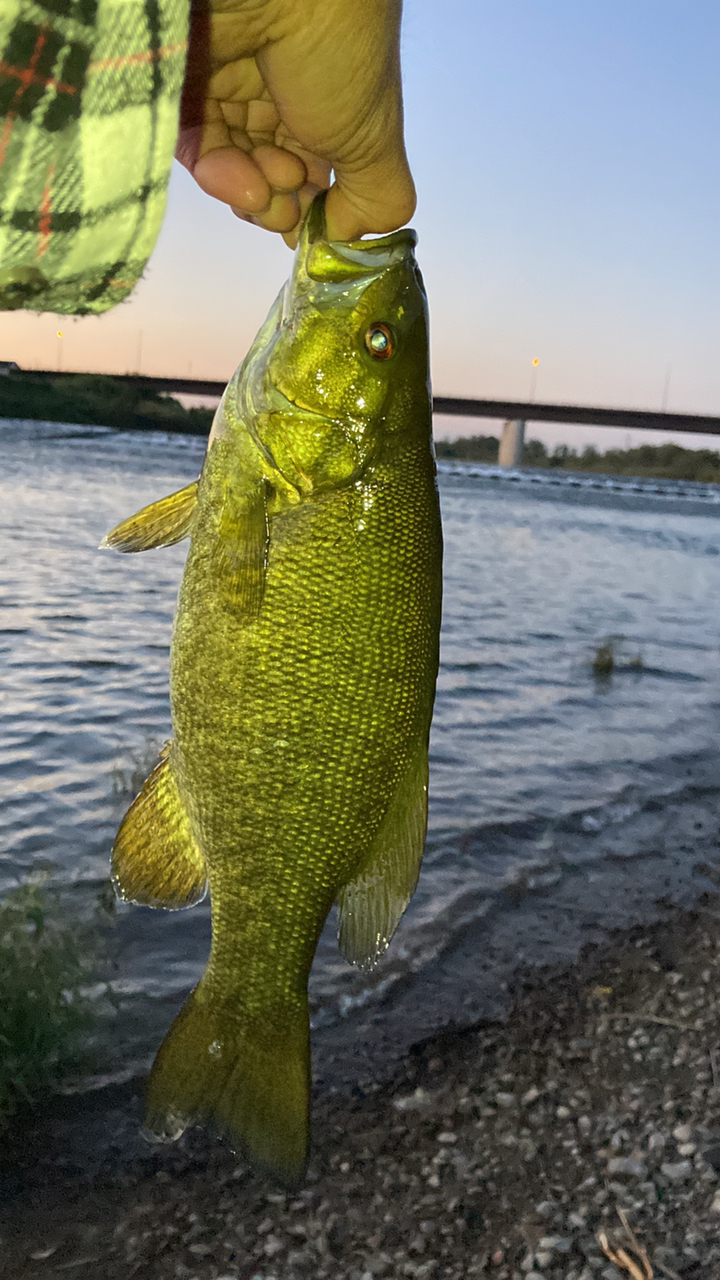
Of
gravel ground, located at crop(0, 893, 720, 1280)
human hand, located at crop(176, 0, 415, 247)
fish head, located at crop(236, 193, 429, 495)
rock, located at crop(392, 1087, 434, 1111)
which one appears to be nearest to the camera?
human hand, located at crop(176, 0, 415, 247)

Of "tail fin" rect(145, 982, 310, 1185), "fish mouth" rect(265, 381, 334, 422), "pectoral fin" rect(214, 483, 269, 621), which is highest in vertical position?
"fish mouth" rect(265, 381, 334, 422)

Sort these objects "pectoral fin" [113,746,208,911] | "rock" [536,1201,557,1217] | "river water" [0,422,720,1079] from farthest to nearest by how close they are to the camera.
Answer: "river water" [0,422,720,1079]
"rock" [536,1201,557,1217]
"pectoral fin" [113,746,208,911]

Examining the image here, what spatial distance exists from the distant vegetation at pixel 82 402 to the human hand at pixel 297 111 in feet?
199

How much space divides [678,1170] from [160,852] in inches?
123

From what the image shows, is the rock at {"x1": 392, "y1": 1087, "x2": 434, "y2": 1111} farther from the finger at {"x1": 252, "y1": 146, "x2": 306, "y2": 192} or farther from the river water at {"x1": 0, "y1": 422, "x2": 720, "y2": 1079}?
the finger at {"x1": 252, "y1": 146, "x2": 306, "y2": 192}

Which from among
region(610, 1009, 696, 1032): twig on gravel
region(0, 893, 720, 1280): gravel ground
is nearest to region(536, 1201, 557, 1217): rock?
region(0, 893, 720, 1280): gravel ground

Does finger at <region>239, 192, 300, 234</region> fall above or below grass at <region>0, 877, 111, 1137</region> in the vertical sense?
above

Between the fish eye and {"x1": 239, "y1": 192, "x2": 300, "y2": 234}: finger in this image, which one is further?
{"x1": 239, "y1": 192, "x2": 300, "y2": 234}: finger

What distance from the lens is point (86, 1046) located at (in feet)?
16.5

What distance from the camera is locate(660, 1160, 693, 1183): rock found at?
4113 millimetres

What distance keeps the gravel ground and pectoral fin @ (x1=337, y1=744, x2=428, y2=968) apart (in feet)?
7.21

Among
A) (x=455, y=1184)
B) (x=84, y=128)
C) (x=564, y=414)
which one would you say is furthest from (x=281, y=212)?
(x=564, y=414)

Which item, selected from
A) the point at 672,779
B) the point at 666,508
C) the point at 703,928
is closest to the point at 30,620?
the point at 672,779

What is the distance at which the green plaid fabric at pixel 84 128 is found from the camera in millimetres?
1098
